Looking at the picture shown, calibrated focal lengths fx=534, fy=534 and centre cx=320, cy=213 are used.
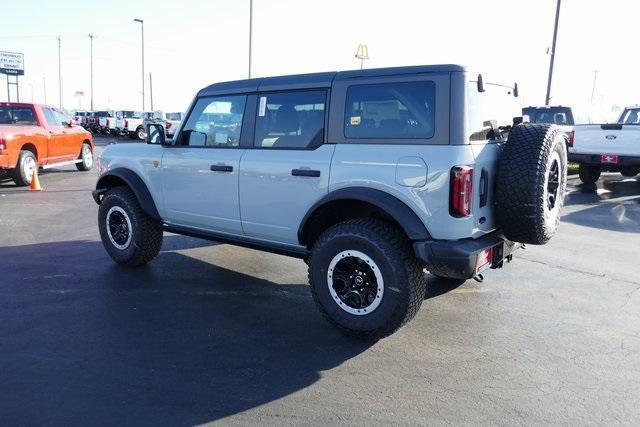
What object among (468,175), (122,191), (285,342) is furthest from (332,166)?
(122,191)

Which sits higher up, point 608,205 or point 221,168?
point 221,168

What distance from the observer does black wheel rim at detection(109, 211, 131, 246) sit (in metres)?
5.91

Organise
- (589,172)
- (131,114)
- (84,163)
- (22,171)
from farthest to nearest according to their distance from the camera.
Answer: (131,114) < (84,163) < (589,172) < (22,171)

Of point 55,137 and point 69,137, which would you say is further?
point 69,137

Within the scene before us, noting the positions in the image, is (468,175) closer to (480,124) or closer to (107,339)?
(480,124)

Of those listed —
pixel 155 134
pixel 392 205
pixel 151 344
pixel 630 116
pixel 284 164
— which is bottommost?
pixel 151 344

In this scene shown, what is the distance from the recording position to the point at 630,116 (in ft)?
43.0

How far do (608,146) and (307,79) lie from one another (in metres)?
9.68

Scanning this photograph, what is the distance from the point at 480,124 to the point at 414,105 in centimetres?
51

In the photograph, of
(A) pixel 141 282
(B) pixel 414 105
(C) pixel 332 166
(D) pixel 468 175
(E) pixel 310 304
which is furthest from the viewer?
(A) pixel 141 282

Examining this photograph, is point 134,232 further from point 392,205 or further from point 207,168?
point 392,205

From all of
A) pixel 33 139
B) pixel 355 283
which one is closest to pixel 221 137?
pixel 355 283

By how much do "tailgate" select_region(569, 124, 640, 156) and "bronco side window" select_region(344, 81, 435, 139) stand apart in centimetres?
940

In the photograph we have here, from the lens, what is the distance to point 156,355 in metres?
3.72
